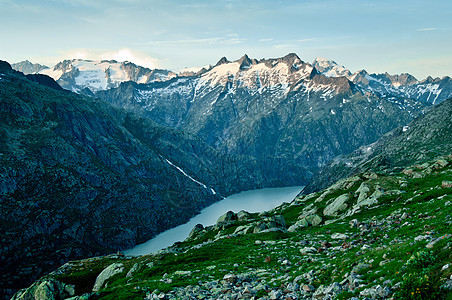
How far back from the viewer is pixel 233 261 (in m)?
36.9

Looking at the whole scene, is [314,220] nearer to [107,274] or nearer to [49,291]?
[107,274]

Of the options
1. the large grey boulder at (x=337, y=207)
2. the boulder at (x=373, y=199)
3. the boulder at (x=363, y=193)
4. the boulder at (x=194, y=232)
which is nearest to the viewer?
the boulder at (x=373, y=199)

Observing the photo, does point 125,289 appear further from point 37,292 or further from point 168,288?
point 37,292

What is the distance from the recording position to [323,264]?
26.5m

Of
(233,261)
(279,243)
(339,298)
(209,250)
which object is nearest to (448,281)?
(339,298)

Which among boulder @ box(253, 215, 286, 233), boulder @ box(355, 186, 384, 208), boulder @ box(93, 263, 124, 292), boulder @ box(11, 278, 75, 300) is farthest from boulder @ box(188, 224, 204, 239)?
boulder @ box(355, 186, 384, 208)

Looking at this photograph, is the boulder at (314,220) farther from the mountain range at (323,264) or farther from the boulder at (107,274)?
the boulder at (107,274)

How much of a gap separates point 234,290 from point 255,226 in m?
37.7

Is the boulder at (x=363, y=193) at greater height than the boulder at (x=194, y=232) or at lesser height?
greater

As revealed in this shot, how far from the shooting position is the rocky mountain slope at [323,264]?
55.7ft

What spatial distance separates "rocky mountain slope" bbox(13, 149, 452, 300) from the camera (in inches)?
669

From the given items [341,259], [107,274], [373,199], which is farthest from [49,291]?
[373,199]

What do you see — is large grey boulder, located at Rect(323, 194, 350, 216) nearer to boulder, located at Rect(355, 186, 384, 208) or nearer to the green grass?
boulder, located at Rect(355, 186, 384, 208)

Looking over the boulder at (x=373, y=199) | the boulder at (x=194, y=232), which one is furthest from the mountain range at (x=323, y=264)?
the boulder at (x=194, y=232)
